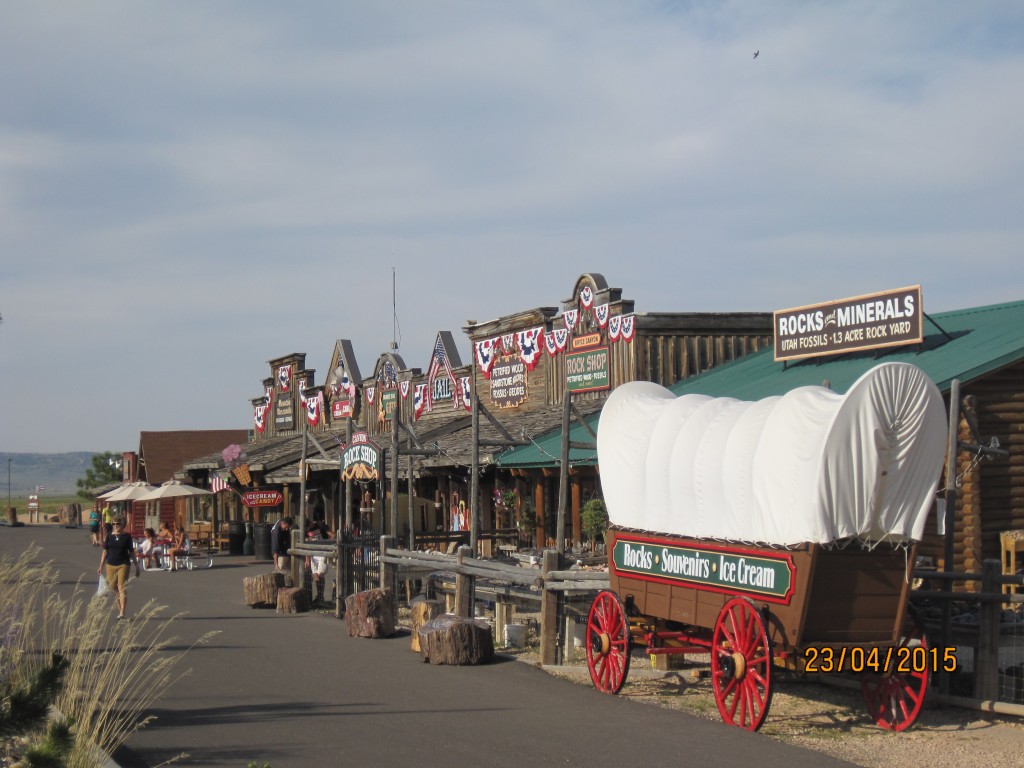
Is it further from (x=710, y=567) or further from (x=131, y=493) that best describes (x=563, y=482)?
(x=131, y=493)

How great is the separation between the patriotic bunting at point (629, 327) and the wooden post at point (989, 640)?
1246 cm

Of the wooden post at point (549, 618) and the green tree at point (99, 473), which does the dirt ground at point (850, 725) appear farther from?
the green tree at point (99, 473)

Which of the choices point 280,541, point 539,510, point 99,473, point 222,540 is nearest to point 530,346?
point 539,510

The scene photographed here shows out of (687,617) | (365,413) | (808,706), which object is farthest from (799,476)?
(365,413)

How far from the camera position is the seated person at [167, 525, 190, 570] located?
3047 centimetres

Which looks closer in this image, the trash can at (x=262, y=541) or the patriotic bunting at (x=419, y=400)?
the patriotic bunting at (x=419, y=400)

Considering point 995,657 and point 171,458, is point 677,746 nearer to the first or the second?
point 995,657

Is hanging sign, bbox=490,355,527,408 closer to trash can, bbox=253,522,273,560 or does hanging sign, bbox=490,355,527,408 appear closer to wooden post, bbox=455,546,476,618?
trash can, bbox=253,522,273,560

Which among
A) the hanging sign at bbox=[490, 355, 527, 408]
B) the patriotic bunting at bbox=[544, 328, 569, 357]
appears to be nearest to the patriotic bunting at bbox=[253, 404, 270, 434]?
the hanging sign at bbox=[490, 355, 527, 408]

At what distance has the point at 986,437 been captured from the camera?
15.7 meters

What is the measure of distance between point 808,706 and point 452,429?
44.6 ft

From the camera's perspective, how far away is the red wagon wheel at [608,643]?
11.1 metres
